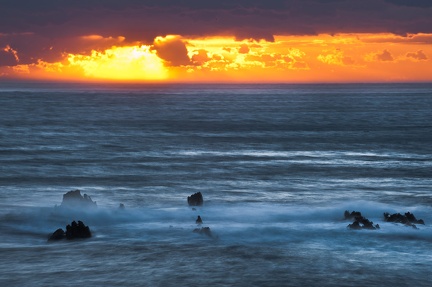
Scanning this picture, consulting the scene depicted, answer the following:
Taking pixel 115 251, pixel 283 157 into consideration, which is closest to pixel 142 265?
pixel 115 251

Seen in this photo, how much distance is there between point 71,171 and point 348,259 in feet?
104

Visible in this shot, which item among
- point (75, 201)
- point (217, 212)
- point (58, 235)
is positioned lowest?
point (58, 235)

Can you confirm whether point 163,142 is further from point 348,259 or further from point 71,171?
point 348,259

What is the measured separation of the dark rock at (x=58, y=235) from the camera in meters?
29.1

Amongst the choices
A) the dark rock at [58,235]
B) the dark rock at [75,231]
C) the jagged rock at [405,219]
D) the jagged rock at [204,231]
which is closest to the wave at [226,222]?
the jagged rock at [204,231]

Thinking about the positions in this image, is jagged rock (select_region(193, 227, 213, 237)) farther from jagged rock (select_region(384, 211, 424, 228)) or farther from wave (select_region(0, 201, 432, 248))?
jagged rock (select_region(384, 211, 424, 228))

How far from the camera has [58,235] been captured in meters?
29.2

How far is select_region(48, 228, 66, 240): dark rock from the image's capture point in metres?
29.1

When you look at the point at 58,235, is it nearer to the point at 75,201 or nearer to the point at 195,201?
the point at 75,201

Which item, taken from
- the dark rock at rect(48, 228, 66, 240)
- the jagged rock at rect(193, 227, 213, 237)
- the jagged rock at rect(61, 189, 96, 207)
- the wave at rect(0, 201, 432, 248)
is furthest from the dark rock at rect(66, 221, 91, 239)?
the jagged rock at rect(61, 189, 96, 207)

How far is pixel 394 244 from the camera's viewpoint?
29.2 m

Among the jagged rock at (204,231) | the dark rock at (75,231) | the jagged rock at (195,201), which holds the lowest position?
the jagged rock at (204,231)

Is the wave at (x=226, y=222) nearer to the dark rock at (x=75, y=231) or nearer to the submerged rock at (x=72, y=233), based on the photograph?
the submerged rock at (x=72, y=233)

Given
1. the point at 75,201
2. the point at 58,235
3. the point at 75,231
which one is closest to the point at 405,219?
the point at 75,231
